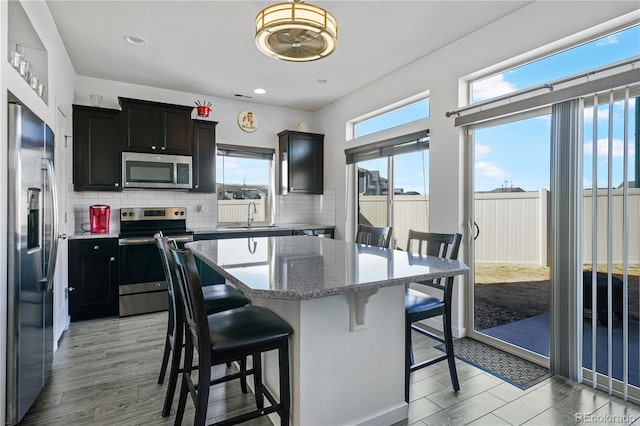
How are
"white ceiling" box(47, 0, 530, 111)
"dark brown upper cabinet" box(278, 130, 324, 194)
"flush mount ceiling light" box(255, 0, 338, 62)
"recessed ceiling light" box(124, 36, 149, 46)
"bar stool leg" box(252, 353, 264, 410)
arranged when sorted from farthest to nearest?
1. "dark brown upper cabinet" box(278, 130, 324, 194)
2. "recessed ceiling light" box(124, 36, 149, 46)
3. "white ceiling" box(47, 0, 530, 111)
4. "bar stool leg" box(252, 353, 264, 410)
5. "flush mount ceiling light" box(255, 0, 338, 62)

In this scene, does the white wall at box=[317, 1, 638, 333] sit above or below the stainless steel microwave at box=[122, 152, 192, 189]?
above

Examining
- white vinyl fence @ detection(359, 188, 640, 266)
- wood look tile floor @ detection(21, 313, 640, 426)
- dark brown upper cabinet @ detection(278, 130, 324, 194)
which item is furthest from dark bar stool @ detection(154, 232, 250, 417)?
dark brown upper cabinet @ detection(278, 130, 324, 194)

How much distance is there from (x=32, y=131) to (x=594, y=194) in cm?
343

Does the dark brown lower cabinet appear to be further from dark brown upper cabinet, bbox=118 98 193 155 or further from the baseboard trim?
the baseboard trim

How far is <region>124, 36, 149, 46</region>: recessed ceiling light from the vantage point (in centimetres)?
317

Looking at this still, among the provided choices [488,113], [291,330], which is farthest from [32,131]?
[488,113]

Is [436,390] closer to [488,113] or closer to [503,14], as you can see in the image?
[488,113]

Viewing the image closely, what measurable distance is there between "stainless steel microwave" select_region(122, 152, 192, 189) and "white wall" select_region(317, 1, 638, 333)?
7.74 ft

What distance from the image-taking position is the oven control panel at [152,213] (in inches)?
163

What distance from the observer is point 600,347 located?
2289 mm

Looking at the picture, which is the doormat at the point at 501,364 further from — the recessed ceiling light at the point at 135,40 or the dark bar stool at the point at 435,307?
the recessed ceiling light at the point at 135,40

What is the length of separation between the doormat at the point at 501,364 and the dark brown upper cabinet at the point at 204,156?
130 inches

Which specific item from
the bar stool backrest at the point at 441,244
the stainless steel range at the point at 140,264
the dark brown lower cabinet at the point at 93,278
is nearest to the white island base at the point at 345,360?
the bar stool backrest at the point at 441,244

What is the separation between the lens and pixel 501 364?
2619 millimetres
